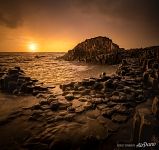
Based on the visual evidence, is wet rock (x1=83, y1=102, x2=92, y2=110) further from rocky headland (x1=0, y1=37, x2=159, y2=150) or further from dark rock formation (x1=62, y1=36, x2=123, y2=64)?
dark rock formation (x1=62, y1=36, x2=123, y2=64)

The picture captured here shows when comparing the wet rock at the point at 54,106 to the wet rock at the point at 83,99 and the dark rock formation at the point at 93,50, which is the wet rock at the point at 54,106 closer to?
the wet rock at the point at 83,99

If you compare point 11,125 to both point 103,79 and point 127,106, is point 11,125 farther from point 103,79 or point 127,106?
point 103,79

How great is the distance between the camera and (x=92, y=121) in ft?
18.5

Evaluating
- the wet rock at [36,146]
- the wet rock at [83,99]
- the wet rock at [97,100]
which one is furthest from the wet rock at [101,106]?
the wet rock at [36,146]

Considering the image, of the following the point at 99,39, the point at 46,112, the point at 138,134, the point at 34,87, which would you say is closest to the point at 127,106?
the point at 138,134

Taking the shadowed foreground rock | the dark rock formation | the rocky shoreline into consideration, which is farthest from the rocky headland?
the dark rock formation

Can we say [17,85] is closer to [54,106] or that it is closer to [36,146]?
[54,106]

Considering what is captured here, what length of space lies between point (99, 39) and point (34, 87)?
87.6 ft

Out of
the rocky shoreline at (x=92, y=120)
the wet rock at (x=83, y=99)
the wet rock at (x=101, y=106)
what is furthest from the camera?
the wet rock at (x=83, y=99)

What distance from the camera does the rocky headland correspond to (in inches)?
172

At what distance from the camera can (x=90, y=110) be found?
6539mm

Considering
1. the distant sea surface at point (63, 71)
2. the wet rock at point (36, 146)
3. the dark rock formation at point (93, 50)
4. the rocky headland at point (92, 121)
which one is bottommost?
the wet rock at point (36, 146)

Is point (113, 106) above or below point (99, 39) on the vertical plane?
below

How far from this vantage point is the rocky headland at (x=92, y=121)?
437 centimetres
